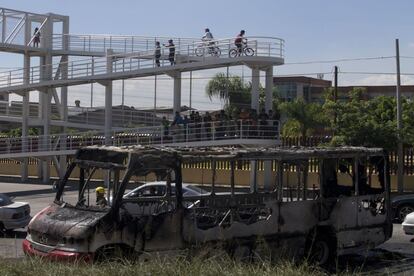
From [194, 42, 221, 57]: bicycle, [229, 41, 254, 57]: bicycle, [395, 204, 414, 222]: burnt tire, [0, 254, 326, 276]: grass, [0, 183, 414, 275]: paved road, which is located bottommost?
[0, 183, 414, 275]: paved road

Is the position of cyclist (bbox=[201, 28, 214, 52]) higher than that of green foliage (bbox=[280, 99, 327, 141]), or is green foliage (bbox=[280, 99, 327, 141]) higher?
cyclist (bbox=[201, 28, 214, 52])

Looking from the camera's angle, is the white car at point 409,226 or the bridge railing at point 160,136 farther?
the bridge railing at point 160,136

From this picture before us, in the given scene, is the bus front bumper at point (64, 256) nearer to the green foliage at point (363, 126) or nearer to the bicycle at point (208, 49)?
the green foliage at point (363, 126)

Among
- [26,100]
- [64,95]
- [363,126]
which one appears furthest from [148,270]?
[64,95]

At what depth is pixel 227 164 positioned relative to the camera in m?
12.1

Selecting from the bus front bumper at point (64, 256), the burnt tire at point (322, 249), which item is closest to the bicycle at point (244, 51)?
the burnt tire at point (322, 249)

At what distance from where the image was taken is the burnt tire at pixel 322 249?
482 inches

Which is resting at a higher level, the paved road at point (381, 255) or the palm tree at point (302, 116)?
the palm tree at point (302, 116)

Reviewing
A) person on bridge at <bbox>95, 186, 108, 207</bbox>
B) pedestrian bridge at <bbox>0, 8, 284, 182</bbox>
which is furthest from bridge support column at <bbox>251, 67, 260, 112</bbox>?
person on bridge at <bbox>95, 186, 108, 207</bbox>

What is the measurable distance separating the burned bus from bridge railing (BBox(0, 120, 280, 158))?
1667 cm

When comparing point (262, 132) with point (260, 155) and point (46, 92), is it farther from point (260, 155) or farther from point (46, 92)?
point (260, 155)

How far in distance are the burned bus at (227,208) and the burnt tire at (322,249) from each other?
0.02 meters

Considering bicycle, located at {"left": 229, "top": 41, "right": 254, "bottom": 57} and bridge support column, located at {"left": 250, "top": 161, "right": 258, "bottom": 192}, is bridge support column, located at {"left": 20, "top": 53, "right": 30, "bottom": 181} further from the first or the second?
bridge support column, located at {"left": 250, "top": 161, "right": 258, "bottom": 192}

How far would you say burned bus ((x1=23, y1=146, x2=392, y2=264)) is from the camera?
9.92 m
